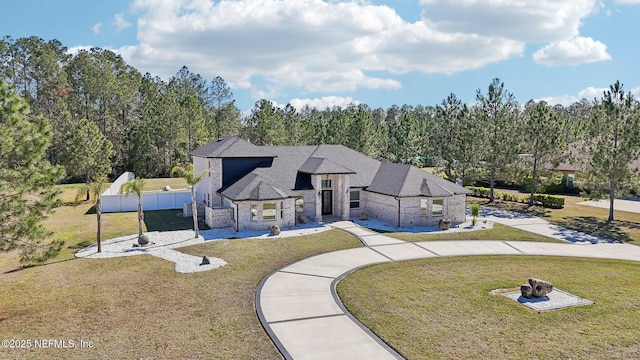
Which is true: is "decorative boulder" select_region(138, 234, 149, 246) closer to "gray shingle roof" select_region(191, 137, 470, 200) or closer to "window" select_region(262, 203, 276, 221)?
"gray shingle roof" select_region(191, 137, 470, 200)

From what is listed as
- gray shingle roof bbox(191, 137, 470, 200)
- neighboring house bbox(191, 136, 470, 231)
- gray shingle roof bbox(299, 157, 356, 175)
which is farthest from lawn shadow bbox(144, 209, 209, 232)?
gray shingle roof bbox(299, 157, 356, 175)

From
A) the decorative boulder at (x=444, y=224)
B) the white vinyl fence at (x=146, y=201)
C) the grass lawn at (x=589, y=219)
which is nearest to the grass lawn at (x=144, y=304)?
the decorative boulder at (x=444, y=224)

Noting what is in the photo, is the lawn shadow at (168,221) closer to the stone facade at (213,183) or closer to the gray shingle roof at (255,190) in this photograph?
the stone facade at (213,183)

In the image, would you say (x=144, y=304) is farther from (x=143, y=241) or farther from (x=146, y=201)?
(x=146, y=201)

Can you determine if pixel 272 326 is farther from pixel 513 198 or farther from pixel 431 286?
pixel 513 198

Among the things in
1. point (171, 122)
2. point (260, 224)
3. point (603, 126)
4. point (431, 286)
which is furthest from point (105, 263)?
point (171, 122)

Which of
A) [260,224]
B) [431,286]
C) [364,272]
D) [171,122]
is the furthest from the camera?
[171,122]

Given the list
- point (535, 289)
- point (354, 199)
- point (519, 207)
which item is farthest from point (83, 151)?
point (519, 207)
